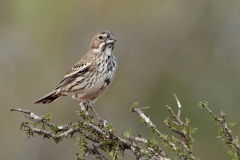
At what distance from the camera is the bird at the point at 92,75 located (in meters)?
10.0

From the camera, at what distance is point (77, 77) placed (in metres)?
10.3

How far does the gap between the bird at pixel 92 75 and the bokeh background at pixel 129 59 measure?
4.57 meters

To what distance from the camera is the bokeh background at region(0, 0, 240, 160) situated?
655 inches

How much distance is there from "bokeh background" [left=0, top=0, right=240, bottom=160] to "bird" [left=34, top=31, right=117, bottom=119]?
4.57 meters

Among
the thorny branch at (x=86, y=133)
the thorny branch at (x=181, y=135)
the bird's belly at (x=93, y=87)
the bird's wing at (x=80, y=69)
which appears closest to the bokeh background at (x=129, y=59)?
the bird's wing at (x=80, y=69)

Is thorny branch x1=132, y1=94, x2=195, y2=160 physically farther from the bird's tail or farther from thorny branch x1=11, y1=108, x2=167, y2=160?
the bird's tail

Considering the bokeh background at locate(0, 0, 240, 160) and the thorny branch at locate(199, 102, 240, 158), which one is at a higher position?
the bokeh background at locate(0, 0, 240, 160)

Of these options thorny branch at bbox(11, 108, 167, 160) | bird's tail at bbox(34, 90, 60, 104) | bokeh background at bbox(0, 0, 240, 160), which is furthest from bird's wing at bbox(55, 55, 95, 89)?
bokeh background at bbox(0, 0, 240, 160)

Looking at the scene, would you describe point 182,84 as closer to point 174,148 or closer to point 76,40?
point 76,40

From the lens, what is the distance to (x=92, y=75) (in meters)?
10.2

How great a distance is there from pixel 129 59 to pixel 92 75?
8.43 meters

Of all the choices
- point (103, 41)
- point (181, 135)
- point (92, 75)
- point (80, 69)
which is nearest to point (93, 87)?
point (92, 75)

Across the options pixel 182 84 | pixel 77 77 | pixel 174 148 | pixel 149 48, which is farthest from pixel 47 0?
pixel 174 148

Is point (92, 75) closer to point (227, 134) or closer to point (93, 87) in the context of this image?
point (93, 87)
